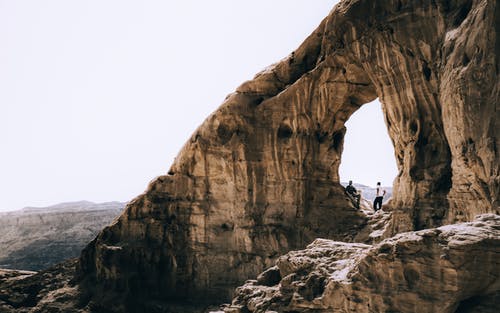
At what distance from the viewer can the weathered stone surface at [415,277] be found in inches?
370

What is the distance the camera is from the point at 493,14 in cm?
1295

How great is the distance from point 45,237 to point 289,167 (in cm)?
3547

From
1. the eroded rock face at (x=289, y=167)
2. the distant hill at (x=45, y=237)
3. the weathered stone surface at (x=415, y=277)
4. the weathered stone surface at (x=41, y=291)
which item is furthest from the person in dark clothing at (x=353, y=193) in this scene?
the distant hill at (x=45, y=237)

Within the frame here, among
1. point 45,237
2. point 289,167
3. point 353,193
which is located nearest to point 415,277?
point 289,167

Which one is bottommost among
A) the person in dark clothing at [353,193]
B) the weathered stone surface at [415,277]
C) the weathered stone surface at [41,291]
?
the weathered stone surface at [41,291]

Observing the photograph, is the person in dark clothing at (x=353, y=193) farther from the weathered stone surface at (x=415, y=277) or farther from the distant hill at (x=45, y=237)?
the distant hill at (x=45, y=237)

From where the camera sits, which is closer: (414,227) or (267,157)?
(414,227)

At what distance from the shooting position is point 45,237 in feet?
161

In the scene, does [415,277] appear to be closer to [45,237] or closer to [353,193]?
[353,193]

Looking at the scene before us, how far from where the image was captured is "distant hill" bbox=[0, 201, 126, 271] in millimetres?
44156

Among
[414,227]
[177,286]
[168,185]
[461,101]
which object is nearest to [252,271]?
[177,286]

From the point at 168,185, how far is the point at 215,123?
4723 millimetres

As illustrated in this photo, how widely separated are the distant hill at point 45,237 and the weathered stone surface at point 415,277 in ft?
122

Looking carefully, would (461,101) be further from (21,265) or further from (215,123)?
(21,265)
